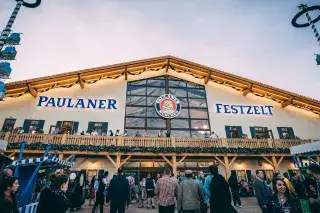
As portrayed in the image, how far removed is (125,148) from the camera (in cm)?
1508

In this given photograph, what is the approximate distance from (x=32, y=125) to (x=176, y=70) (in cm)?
1333

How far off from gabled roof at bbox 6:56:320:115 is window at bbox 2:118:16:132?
1.97 m

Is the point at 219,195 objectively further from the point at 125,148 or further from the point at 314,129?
the point at 314,129

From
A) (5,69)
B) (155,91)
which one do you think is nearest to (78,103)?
(155,91)

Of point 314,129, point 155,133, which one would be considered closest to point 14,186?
point 155,133

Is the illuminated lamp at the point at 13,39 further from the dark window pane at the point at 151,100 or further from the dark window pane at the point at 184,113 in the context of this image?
the dark window pane at the point at 184,113

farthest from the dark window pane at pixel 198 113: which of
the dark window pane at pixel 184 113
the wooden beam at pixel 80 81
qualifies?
the wooden beam at pixel 80 81

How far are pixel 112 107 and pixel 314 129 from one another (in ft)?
59.2

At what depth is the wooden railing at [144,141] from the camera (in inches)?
582

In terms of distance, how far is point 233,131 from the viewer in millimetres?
18938

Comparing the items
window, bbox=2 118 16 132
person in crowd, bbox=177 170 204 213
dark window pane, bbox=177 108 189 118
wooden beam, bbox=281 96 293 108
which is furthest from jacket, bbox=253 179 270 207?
wooden beam, bbox=281 96 293 108

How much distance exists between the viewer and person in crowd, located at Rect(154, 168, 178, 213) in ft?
16.1

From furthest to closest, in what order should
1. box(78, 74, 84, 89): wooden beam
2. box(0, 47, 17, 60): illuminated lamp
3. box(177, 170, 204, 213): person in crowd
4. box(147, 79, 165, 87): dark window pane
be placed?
box(147, 79, 165, 87): dark window pane < box(78, 74, 84, 89): wooden beam < box(0, 47, 17, 60): illuminated lamp < box(177, 170, 204, 213): person in crowd

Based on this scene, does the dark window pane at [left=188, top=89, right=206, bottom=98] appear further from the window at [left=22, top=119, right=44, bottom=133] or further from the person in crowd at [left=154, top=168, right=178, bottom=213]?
the person in crowd at [left=154, top=168, right=178, bottom=213]
